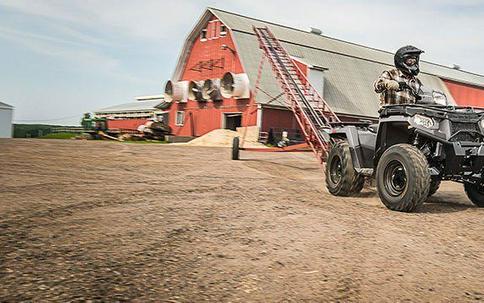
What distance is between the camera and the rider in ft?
26.1

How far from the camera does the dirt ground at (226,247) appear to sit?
9.93 ft

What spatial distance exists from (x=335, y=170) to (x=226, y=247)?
192 inches

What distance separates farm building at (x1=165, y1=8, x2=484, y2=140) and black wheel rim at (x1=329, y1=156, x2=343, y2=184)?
18.5m

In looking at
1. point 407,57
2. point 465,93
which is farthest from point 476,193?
point 465,93

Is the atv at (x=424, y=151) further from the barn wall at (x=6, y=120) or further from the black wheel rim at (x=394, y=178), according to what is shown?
the barn wall at (x=6, y=120)

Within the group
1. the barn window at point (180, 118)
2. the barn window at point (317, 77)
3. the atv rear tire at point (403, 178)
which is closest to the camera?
the atv rear tire at point (403, 178)

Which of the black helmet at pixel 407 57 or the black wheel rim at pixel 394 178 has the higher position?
the black helmet at pixel 407 57

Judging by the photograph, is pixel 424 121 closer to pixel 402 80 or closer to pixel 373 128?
pixel 373 128

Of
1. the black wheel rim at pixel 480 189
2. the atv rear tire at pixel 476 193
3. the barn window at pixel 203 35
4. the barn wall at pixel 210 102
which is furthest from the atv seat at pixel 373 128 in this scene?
the barn window at pixel 203 35

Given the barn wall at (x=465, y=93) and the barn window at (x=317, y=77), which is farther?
the barn wall at (x=465, y=93)

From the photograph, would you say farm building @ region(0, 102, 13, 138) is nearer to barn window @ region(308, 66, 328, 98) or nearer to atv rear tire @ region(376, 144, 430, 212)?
barn window @ region(308, 66, 328, 98)

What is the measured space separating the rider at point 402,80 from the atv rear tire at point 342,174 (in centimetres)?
113

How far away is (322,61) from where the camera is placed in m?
33.4

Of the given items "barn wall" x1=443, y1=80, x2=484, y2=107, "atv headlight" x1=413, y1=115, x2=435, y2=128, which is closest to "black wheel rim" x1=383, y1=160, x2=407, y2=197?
"atv headlight" x1=413, y1=115, x2=435, y2=128
